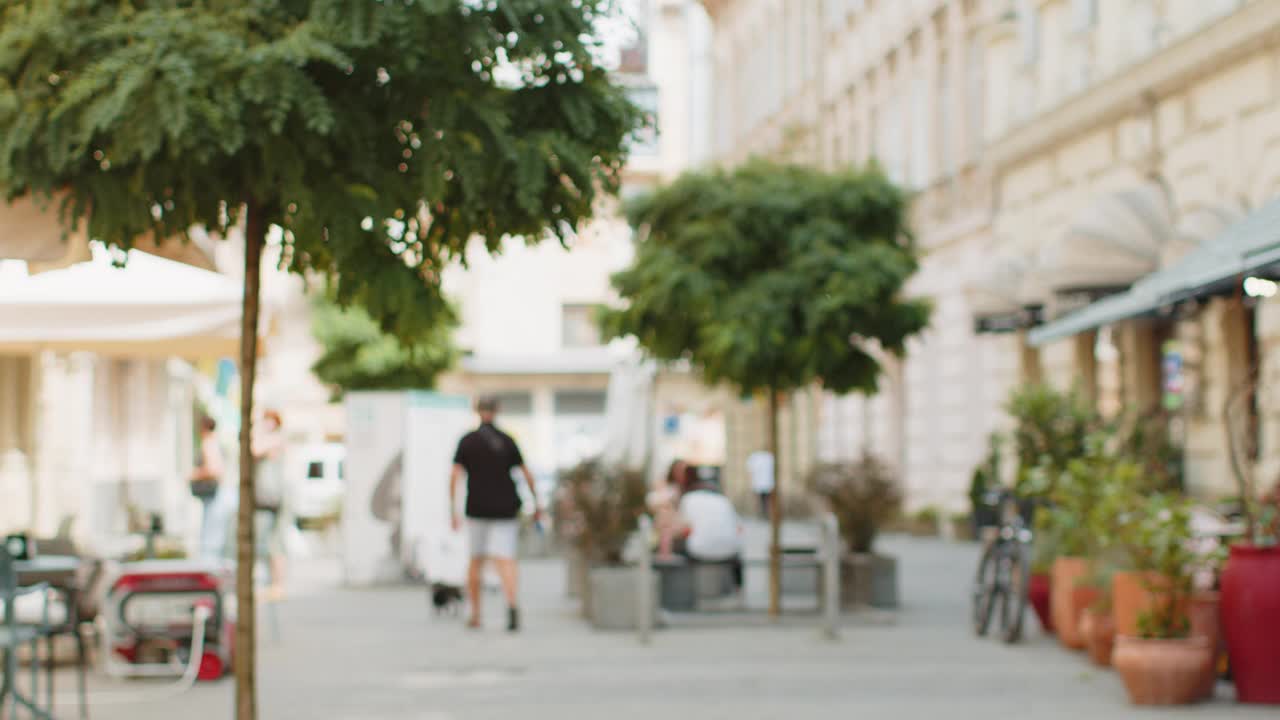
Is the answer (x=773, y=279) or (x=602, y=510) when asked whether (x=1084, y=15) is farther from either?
(x=602, y=510)

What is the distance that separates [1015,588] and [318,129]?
8921 millimetres

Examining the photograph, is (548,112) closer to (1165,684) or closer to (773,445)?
(1165,684)

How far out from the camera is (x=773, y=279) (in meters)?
17.0

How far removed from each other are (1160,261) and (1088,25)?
4511 millimetres

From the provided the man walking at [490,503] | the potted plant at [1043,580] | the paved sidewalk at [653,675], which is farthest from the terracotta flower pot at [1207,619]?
the man walking at [490,503]

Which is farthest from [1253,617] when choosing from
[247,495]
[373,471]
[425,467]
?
[373,471]

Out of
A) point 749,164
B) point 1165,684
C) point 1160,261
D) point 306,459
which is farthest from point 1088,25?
point 306,459

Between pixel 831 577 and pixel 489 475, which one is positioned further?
pixel 489 475

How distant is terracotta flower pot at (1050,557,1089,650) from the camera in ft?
46.3

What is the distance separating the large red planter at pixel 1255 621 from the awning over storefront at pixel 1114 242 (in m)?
10.2

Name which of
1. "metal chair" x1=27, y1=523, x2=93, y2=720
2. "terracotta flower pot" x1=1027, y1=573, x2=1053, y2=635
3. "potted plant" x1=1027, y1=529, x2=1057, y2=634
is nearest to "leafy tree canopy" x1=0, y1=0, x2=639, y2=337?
"metal chair" x1=27, y1=523, x2=93, y2=720

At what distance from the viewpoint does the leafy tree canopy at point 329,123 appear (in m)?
6.87

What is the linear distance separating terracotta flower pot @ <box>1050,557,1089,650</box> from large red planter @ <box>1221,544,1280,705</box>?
275 centimetres

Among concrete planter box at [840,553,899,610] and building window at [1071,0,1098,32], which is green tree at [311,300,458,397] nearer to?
building window at [1071,0,1098,32]
